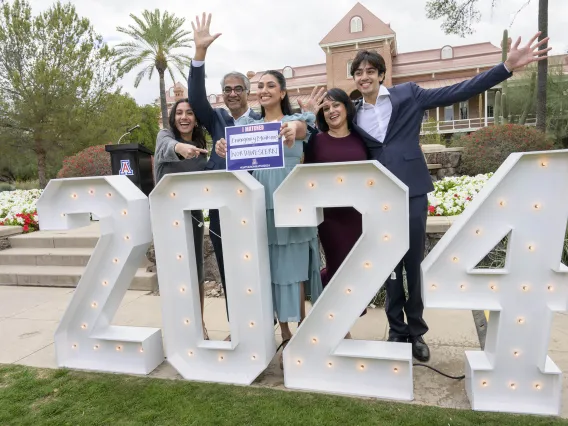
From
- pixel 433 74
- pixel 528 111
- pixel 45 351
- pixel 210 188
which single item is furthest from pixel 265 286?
pixel 433 74

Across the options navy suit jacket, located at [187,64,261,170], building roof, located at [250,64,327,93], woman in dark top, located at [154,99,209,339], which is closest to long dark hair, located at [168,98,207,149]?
woman in dark top, located at [154,99,209,339]

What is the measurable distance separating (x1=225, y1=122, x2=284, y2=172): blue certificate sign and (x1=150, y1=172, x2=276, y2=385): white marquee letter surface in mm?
86

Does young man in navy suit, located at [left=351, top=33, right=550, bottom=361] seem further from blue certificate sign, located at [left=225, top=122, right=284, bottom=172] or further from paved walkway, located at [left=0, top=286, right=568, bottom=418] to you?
blue certificate sign, located at [left=225, top=122, right=284, bottom=172]

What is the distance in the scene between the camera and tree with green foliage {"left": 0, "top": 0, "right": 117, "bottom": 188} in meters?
14.0

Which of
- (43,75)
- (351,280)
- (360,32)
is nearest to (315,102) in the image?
(351,280)

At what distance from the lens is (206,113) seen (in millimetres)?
2875

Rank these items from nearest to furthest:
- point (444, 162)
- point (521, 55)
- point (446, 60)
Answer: point (521, 55), point (444, 162), point (446, 60)

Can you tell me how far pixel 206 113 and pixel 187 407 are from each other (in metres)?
1.85

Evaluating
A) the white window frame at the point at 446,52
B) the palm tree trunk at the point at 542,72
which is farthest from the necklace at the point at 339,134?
the white window frame at the point at 446,52

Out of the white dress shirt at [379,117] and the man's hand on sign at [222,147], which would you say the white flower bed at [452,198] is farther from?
the man's hand on sign at [222,147]

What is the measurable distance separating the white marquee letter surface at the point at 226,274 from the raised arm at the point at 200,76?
60cm

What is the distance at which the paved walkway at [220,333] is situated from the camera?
2.49 meters

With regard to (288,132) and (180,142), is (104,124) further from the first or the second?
(288,132)

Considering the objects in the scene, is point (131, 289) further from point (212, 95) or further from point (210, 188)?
point (212, 95)
